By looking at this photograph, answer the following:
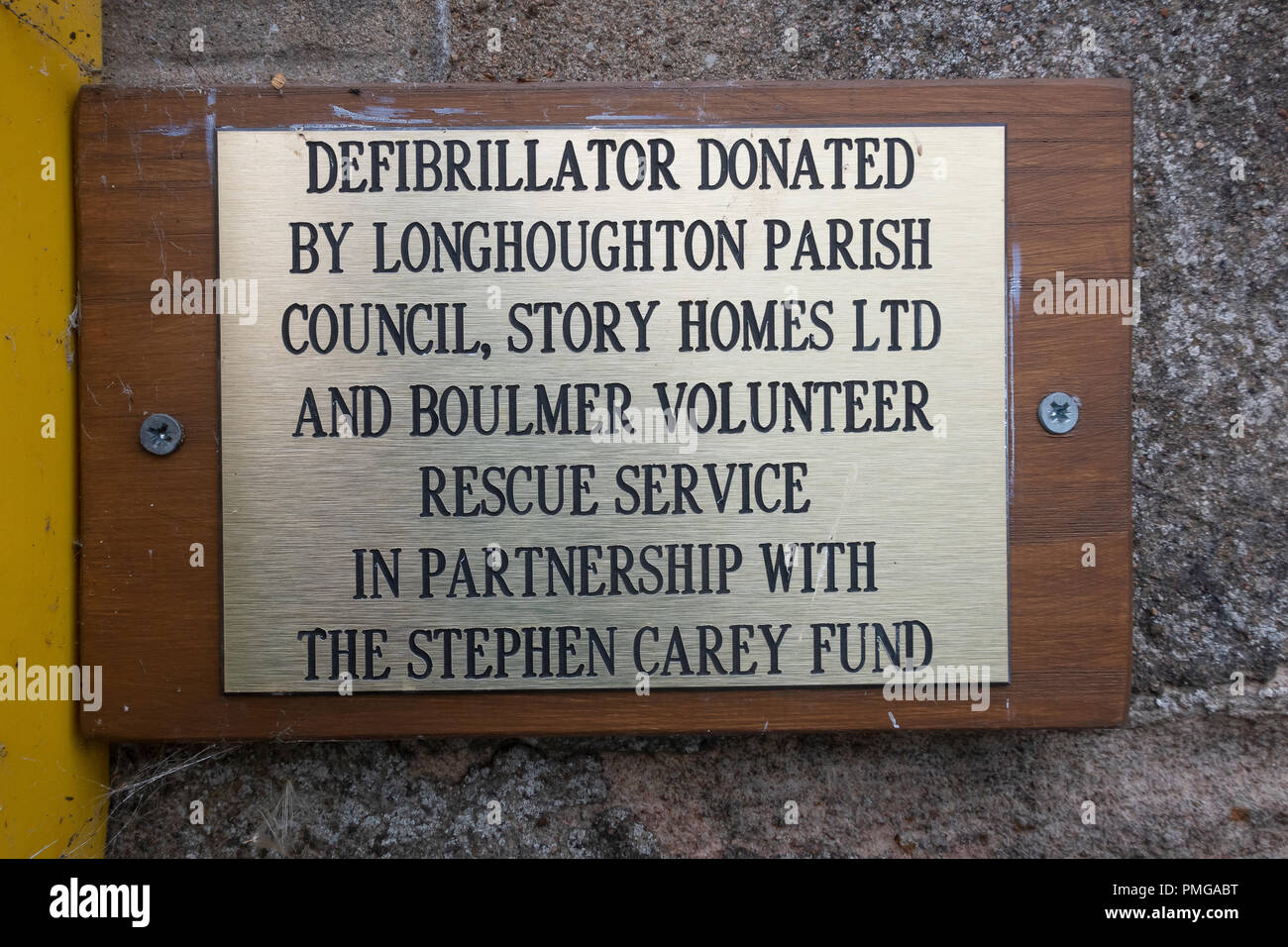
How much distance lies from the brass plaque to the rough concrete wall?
0.20 metres

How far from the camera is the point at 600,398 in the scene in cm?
137

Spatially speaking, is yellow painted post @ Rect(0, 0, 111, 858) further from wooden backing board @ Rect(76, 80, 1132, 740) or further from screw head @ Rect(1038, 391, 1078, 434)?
screw head @ Rect(1038, 391, 1078, 434)

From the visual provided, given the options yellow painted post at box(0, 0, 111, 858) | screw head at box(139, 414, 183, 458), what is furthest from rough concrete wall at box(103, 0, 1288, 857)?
screw head at box(139, 414, 183, 458)

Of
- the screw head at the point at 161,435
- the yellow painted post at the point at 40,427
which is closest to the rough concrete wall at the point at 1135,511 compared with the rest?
the yellow painted post at the point at 40,427

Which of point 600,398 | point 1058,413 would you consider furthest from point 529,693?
point 1058,413

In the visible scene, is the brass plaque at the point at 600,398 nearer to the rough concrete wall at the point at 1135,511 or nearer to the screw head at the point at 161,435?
the screw head at the point at 161,435

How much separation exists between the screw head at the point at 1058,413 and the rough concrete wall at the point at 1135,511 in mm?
170

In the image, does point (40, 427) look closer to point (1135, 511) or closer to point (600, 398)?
point (600, 398)

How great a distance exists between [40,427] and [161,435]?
0.17 meters

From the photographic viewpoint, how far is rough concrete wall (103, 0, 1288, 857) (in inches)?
56.4

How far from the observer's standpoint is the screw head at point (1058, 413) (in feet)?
4.49

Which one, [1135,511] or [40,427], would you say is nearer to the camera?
[40,427]
